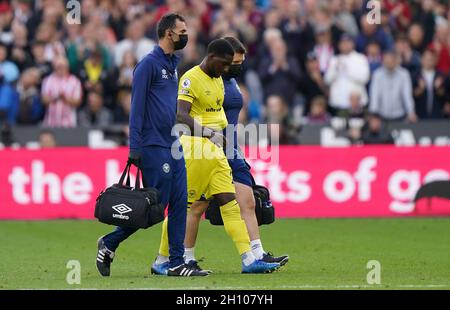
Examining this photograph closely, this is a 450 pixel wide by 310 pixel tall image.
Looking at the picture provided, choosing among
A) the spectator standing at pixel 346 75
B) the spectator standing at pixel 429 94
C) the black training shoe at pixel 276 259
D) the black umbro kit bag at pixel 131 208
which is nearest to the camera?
the black umbro kit bag at pixel 131 208

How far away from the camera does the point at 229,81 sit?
13258 millimetres

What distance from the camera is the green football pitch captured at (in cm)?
1151

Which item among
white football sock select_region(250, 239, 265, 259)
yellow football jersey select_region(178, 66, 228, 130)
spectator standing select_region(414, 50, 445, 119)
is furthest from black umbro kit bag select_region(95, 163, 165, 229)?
spectator standing select_region(414, 50, 445, 119)

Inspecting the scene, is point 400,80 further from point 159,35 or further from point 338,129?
point 159,35

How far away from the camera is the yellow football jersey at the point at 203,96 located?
490 inches

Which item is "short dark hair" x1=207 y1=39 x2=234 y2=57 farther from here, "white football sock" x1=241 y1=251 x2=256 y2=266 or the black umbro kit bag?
"white football sock" x1=241 y1=251 x2=256 y2=266

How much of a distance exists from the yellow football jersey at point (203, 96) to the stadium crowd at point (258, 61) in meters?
9.17

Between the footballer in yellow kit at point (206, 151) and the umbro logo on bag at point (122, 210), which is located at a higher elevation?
the footballer in yellow kit at point (206, 151)

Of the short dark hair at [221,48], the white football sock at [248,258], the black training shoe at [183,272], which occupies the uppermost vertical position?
the short dark hair at [221,48]

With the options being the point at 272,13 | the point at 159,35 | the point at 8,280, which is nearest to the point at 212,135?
the point at 159,35

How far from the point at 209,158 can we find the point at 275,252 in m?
2.69

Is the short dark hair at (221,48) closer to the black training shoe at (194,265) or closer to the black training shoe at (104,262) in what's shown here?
the black training shoe at (194,265)

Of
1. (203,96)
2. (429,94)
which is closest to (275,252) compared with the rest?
(203,96)

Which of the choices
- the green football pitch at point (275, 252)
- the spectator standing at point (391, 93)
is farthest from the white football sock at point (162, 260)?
the spectator standing at point (391, 93)
